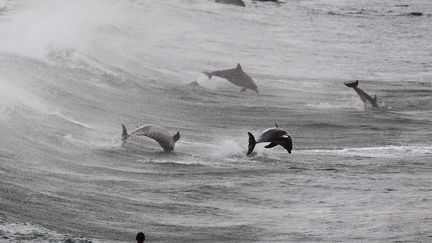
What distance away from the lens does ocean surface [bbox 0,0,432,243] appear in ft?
43.9

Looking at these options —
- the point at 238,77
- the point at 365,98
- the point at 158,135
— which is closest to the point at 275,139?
the point at 158,135

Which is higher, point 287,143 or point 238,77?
point 238,77

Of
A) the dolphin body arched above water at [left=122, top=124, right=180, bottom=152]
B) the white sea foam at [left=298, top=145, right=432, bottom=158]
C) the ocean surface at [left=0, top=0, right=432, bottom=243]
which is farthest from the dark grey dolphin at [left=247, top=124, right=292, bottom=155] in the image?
the dolphin body arched above water at [left=122, top=124, right=180, bottom=152]

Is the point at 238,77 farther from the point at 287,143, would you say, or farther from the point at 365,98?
the point at 287,143

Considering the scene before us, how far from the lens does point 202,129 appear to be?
21266mm

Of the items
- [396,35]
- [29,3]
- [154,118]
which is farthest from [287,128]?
[396,35]

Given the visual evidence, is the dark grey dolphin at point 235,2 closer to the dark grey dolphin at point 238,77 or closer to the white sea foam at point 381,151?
the dark grey dolphin at point 238,77

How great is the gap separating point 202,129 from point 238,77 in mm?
6755

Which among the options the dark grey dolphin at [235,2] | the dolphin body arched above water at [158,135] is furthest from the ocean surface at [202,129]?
the dark grey dolphin at [235,2]

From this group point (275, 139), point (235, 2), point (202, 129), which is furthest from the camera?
point (235, 2)

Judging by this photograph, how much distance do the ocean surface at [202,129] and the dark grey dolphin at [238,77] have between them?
0.91ft

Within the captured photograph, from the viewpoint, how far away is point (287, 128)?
22016mm

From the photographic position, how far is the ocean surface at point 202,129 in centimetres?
1337

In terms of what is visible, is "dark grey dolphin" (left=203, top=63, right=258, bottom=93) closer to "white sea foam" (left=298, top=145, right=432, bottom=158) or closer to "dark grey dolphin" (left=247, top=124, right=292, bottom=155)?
"white sea foam" (left=298, top=145, right=432, bottom=158)
